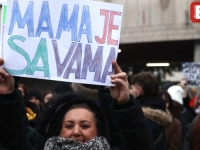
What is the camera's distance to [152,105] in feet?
13.3

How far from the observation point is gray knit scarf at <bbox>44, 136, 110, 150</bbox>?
98.1 inches

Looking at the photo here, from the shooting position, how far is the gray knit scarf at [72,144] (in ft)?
8.18

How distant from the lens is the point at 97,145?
254 centimetres

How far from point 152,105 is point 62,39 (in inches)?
65.1

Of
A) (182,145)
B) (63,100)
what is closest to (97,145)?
(63,100)

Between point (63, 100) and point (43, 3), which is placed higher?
point (43, 3)

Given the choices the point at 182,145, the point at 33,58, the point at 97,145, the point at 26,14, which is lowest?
the point at 182,145

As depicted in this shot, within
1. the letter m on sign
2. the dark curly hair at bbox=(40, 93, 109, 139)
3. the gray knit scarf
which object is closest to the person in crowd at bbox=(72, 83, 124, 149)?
the dark curly hair at bbox=(40, 93, 109, 139)

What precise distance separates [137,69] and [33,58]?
67.9 feet

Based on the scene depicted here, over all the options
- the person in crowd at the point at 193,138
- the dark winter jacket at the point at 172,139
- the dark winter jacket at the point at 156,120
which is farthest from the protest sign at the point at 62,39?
the dark winter jacket at the point at 172,139

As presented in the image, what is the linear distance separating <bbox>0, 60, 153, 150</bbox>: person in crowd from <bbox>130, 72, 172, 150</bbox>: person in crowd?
3.99ft

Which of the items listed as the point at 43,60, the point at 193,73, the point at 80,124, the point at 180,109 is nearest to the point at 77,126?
the point at 80,124

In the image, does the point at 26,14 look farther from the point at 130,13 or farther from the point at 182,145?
the point at 130,13

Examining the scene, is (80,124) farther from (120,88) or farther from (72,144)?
(120,88)
